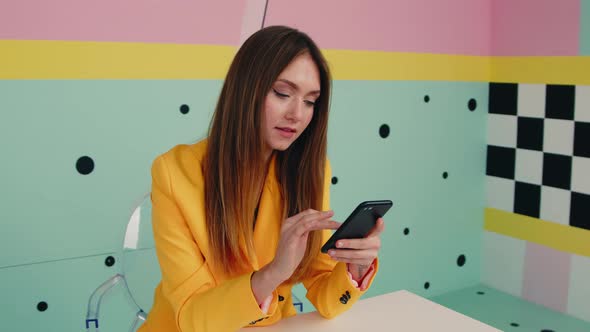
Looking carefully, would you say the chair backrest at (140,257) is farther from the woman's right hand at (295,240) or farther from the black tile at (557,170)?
the black tile at (557,170)

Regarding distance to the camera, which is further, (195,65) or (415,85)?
(415,85)

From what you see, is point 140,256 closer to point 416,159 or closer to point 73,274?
point 73,274

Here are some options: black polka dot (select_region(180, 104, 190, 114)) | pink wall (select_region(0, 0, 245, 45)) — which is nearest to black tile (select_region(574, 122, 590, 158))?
pink wall (select_region(0, 0, 245, 45))

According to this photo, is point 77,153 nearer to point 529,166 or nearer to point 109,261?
point 109,261

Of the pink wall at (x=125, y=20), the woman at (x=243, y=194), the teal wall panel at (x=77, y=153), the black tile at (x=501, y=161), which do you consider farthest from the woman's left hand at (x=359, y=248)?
the black tile at (x=501, y=161)

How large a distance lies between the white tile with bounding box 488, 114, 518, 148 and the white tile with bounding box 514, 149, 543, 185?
0.06 meters

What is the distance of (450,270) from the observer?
8.60 ft

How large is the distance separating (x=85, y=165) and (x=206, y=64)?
1.51 feet

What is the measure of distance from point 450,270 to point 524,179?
1.55 ft

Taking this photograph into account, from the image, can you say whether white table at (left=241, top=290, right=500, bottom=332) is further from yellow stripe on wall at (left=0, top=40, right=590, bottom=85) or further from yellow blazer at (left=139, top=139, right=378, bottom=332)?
yellow stripe on wall at (left=0, top=40, right=590, bottom=85)

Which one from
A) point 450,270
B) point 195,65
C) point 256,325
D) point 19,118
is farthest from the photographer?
point 450,270

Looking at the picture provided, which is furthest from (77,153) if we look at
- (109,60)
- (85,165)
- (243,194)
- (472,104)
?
(472,104)

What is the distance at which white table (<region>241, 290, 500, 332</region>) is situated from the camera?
1.13 metres

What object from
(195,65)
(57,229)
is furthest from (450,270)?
(57,229)
